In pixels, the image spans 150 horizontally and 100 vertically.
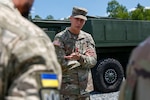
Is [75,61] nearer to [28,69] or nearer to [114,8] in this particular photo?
[28,69]

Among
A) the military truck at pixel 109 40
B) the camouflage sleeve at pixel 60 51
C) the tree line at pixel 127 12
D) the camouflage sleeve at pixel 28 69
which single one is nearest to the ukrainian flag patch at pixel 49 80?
the camouflage sleeve at pixel 28 69

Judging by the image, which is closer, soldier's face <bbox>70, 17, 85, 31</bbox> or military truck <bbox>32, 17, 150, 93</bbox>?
soldier's face <bbox>70, 17, 85, 31</bbox>

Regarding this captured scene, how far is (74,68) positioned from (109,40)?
6152 millimetres

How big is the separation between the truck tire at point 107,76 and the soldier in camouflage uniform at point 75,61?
16.3ft

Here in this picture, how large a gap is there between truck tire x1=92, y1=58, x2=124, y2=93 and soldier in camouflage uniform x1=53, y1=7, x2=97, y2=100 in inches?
196

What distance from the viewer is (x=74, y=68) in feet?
13.2

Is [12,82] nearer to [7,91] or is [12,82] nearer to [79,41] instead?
[7,91]

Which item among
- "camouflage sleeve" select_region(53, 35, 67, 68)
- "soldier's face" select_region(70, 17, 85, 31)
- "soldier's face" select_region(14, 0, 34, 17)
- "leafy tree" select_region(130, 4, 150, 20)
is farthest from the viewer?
"leafy tree" select_region(130, 4, 150, 20)

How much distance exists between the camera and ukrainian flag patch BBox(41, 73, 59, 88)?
1328 mm

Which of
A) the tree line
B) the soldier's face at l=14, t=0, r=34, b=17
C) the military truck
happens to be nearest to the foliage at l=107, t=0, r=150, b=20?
the tree line

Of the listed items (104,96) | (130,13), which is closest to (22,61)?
(104,96)

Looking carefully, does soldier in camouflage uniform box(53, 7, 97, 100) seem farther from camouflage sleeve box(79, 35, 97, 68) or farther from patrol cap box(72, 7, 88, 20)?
patrol cap box(72, 7, 88, 20)

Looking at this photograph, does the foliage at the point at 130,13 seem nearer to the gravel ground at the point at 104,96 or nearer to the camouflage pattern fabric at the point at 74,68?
the gravel ground at the point at 104,96

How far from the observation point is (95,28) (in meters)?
9.72
